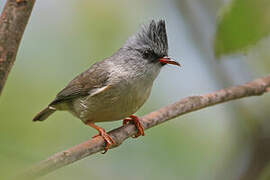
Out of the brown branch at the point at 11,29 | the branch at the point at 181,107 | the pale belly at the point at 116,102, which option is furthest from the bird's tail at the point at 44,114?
the brown branch at the point at 11,29

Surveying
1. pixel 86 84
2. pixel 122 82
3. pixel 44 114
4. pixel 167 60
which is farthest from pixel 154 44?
pixel 44 114

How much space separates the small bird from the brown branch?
5.78 feet

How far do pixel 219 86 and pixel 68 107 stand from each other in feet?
8.01

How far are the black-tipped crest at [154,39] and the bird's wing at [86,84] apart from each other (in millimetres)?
529

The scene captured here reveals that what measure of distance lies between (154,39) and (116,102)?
0.84 meters

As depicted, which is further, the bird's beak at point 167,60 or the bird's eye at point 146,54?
the bird's eye at point 146,54

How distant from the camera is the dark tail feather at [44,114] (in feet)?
13.8

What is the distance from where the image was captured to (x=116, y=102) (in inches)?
142

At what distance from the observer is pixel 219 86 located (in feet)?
17.6

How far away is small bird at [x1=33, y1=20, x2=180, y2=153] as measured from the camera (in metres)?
3.64

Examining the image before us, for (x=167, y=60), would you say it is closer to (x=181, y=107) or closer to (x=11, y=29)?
(x=181, y=107)

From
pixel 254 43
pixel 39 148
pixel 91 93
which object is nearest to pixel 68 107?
pixel 91 93

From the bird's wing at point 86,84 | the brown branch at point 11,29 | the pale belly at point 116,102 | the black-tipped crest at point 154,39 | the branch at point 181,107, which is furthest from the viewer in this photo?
the bird's wing at point 86,84

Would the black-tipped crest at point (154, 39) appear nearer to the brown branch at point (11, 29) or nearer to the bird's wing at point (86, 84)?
the bird's wing at point (86, 84)
